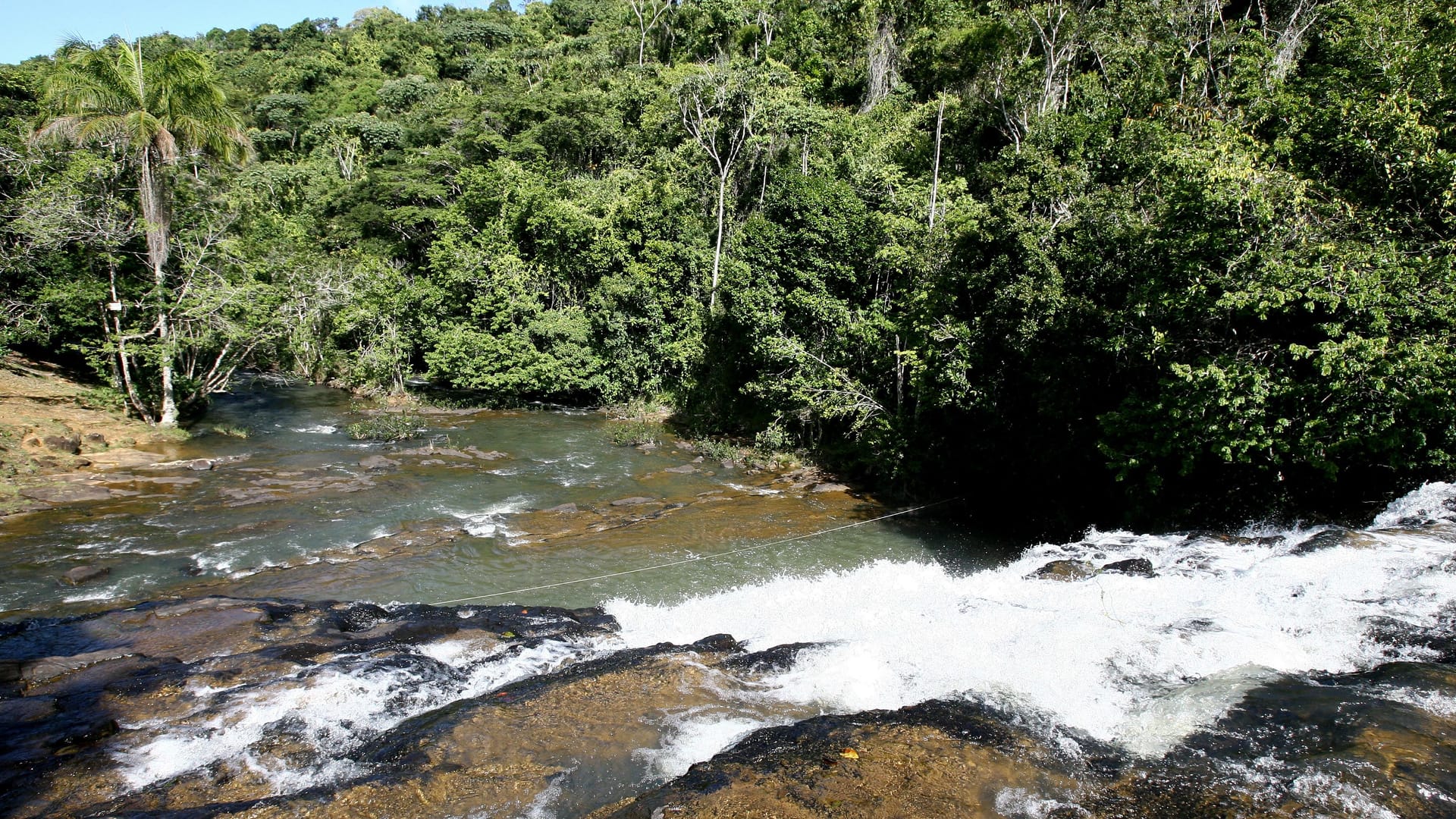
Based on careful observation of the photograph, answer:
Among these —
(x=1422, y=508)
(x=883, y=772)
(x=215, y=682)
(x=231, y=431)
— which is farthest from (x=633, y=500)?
(x=1422, y=508)

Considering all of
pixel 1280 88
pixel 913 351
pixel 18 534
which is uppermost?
pixel 1280 88

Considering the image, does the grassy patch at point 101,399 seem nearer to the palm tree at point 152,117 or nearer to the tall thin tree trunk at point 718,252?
the palm tree at point 152,117

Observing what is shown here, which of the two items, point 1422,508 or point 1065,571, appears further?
point 1065,571

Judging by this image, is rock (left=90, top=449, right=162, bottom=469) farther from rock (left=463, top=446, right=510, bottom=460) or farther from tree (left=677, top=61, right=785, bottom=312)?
tree (left=677, top=61, right=785, bottom=312)

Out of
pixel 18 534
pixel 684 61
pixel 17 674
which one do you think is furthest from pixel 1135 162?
pixel 684 61

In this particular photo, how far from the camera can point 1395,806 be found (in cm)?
465

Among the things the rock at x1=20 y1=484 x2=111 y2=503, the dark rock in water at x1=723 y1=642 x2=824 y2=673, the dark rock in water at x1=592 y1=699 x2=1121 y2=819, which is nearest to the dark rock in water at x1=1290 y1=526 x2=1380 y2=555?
the dark rock in water at x1=592 y1=699 x2=1121 y2=819

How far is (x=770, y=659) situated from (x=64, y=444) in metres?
18.6

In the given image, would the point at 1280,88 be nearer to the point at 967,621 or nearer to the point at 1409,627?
the point at 1409,627

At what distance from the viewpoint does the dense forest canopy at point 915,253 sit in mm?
11109

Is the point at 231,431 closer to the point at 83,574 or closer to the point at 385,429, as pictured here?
the point at 385,429

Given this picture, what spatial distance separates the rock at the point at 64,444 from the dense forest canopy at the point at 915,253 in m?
3.16

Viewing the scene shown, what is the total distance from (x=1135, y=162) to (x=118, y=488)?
77.5 ft

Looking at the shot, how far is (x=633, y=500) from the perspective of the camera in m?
17.9
